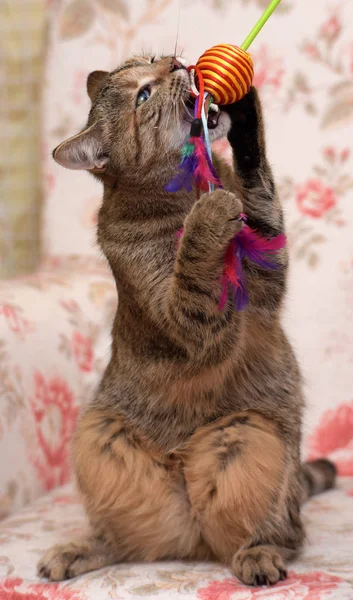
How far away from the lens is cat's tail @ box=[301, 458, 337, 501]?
1.47 metres

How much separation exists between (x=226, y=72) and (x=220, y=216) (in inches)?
7.8

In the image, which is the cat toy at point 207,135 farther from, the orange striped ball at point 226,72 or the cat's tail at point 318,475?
the cat's tail at point 318,475

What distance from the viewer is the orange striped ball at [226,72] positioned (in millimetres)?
1049

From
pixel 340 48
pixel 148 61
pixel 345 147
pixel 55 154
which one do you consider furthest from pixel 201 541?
pixel 340 48

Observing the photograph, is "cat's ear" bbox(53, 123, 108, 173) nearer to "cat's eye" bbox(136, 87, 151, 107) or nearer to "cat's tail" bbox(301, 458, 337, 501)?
"cat's eye" bbox(136, 87, 151, 107)

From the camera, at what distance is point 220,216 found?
3.39 ft

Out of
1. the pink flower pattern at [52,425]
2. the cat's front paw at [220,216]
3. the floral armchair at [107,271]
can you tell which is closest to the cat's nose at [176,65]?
the cat's front paw at [220,216]

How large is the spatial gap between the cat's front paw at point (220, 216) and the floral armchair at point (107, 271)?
0.56 metres

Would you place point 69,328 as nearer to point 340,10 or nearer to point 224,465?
point 224,465

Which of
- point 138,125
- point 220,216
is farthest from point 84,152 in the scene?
point 220,216

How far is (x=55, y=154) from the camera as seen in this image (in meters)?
1.20

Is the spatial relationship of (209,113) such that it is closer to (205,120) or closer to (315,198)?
(205,120)

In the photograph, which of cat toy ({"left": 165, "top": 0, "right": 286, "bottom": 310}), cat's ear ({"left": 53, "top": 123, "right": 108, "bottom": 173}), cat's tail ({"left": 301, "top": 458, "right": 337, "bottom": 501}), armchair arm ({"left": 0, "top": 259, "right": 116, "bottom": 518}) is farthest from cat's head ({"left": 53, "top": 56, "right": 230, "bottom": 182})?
cat's tail ({"left": 301, "top": 458, "right": 337, "bottom": 501})

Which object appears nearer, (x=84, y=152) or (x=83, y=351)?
(x=84, y=152)
